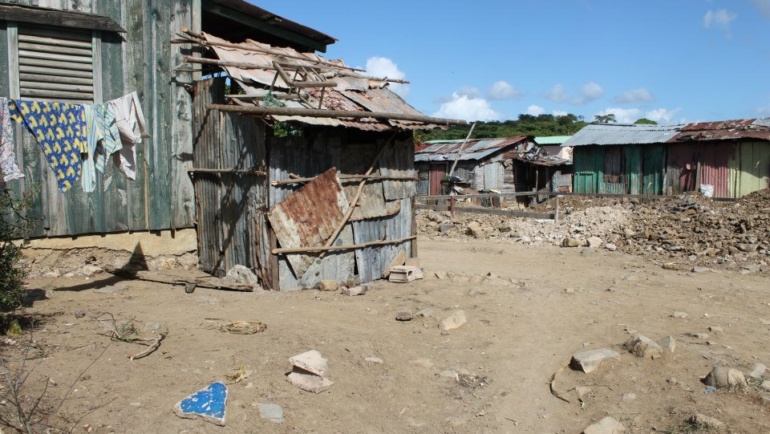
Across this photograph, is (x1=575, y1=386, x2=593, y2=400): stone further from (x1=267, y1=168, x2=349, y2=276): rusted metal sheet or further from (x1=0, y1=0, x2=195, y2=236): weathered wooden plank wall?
(x1=0, y1=0, x2=195, y2=236): weathered wooden plank wall

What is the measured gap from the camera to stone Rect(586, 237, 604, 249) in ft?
47.2

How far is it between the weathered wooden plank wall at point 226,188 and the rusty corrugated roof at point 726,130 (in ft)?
59.5

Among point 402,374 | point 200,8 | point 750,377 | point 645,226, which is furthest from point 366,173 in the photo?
point 645,226

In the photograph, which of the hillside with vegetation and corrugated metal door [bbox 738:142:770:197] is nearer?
corrugated metal door [bbox 738:142:770:197]

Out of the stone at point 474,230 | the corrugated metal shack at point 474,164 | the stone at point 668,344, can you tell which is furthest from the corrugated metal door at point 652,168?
the stone at point 668,344

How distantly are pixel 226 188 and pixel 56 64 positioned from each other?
2744 millimetres

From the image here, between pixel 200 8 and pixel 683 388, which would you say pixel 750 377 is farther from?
pixel 200 8

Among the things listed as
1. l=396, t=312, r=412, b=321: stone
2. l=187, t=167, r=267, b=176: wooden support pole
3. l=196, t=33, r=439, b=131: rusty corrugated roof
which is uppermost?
l=196, t=33, r=439, b=131: rusty corrugated roof

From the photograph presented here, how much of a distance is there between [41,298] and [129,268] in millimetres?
1761

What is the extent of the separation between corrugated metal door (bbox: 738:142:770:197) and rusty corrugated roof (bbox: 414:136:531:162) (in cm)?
1004

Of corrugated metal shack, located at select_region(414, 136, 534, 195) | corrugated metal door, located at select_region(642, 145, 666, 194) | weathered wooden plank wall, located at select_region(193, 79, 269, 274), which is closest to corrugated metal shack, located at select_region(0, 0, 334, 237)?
weathered wooden plank wall, located at select_region(193, 79, 269, 274)

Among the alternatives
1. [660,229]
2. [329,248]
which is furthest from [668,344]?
[660,229]

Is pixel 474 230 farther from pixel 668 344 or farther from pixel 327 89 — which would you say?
pixel 668 344

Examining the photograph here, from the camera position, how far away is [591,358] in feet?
20.0
